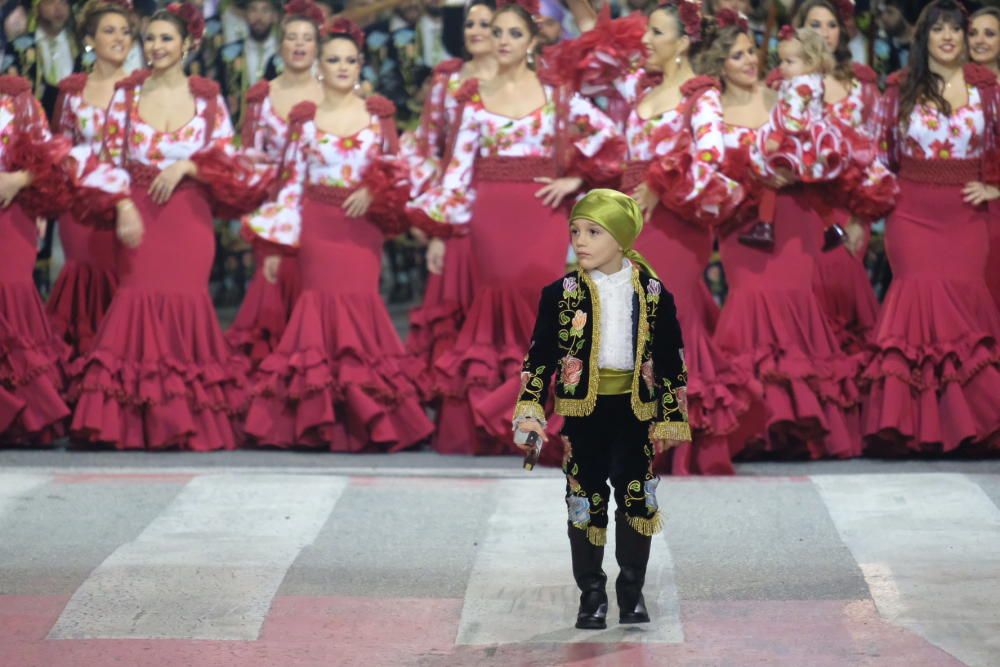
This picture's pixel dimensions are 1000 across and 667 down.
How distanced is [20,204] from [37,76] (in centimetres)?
162

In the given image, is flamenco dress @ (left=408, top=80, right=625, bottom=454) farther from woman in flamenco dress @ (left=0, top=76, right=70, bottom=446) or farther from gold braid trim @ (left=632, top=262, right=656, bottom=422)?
gold braid trim @ (left=632, top=262, right=656, bottom=422)

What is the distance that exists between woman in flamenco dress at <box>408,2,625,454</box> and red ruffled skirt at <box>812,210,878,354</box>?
1483mm

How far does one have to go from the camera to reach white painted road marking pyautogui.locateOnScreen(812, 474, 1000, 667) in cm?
515

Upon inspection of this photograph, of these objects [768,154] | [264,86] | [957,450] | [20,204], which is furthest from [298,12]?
[957,450]

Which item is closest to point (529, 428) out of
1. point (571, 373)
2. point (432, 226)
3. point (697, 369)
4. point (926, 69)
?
point (571, 373)

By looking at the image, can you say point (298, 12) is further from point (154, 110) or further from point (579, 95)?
point (579, 95)

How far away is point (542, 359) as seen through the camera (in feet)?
17.0

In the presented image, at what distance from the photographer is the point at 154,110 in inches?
331

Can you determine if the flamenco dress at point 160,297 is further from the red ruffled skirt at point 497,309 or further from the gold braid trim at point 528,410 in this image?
the gold braid trim at point 528,410

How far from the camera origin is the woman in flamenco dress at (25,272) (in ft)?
27.2

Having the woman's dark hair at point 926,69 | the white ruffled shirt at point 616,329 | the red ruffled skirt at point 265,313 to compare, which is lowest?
the red ruffled skirt at point 265,313

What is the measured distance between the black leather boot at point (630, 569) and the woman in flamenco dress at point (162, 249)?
3.54m

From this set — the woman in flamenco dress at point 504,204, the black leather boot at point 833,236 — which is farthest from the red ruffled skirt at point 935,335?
the woman in flamenco dress at point 504,204

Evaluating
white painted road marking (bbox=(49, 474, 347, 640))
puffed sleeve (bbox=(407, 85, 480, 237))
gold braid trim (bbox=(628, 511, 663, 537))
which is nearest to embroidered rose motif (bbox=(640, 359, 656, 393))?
gold braid trim (bbox=(628, 511, 663, 537))
